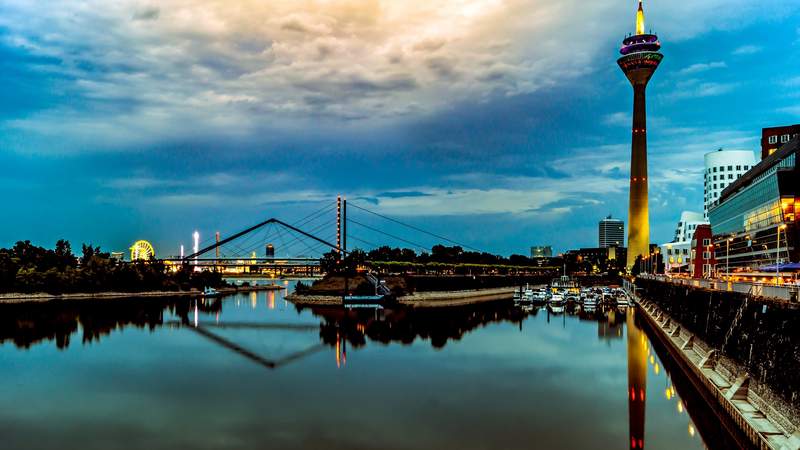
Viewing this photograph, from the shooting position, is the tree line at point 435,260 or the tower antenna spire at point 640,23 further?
the tower antenna spire at point 640,23

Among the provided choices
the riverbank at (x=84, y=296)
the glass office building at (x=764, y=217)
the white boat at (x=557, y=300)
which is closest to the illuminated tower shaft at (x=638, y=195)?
the glass office building at (x=764, y=217)

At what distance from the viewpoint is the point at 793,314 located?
18641 millimetres

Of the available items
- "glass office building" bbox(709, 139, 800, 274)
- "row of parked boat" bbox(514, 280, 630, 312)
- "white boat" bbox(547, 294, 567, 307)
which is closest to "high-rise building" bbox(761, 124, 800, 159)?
"glass office building" bbox(709, 139, 800, 274)

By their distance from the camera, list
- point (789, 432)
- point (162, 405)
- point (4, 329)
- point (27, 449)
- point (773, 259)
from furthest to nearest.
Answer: point (773, 259) → point (4, 329) → point (162, 405) → point (27, 449) → point (789, 432)

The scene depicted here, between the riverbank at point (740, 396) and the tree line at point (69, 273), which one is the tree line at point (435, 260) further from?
the riverbank at point (740, 396)

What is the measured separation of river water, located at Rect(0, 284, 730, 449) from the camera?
25172 mm

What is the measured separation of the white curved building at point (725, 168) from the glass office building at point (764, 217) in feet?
157

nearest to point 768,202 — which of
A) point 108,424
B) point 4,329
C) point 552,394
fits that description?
point 552,394

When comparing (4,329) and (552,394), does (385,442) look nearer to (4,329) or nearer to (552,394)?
(552,394)

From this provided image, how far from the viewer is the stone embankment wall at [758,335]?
18.5 m

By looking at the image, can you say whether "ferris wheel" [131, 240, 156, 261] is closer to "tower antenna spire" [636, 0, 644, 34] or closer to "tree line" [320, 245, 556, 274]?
"tree line" [320, 245, 556, 274]

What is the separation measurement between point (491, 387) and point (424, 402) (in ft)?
17.5

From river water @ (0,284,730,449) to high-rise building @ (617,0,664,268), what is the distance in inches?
4406

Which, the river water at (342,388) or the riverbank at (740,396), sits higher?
the riverbank at (740,396)
